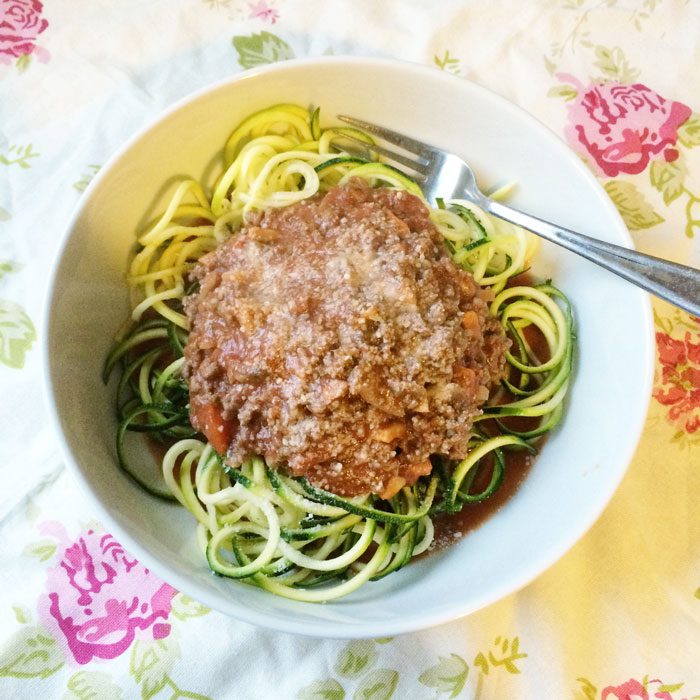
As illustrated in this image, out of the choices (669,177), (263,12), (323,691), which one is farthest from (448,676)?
(263,12)

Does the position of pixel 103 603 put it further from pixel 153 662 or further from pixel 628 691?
pixel 628 691

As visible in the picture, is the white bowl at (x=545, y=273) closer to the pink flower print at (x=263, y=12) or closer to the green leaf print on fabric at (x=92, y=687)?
the green leaf print on fabric at (x=92, y=687)

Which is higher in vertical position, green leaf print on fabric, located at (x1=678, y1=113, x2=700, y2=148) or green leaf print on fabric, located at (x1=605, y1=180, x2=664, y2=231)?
green leaf print on fabric, located at (x1=678, y1=113, x2=700, y2=148)

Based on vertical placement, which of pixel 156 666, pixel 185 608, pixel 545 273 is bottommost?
pixel 156 666

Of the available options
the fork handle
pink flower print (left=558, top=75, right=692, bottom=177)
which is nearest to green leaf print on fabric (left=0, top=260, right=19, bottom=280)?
the fork handle

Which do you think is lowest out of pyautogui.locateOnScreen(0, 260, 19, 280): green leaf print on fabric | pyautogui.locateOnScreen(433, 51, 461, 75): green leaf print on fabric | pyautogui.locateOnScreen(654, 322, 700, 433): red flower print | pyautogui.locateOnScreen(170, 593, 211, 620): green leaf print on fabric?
pyautogui.locateOnScreen(170, 593, 211, 620): green leaf print on fabric

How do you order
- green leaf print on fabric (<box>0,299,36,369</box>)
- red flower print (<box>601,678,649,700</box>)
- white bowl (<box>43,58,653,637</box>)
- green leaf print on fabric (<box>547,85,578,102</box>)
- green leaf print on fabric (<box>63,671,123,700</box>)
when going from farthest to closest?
green leaf print on fabric (<box>547,85,578,102</box>), green leaf print on fabric (<box>0,299,36,369</box>), red flower print (<box>601,678,649,700</box>), green leaf print on fabric (<box>63,671,123,700</box>), white bowl (<box>43,58,653,637</box>)

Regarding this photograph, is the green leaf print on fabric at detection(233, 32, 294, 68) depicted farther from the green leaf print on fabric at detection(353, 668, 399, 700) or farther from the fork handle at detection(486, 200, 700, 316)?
the green leaf print on fabric at detection(353, 668, 399, 700)
